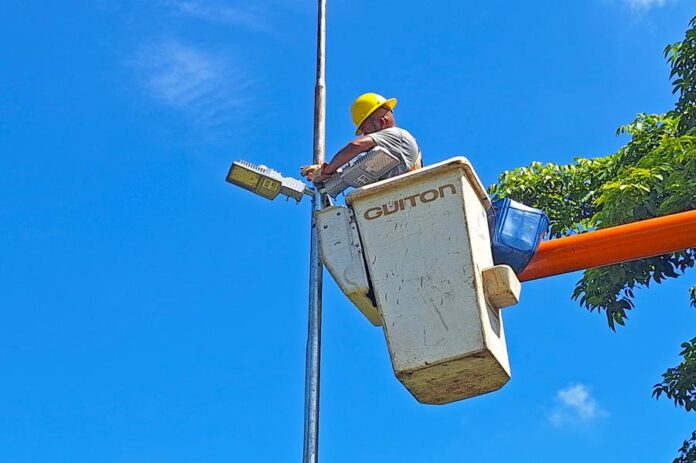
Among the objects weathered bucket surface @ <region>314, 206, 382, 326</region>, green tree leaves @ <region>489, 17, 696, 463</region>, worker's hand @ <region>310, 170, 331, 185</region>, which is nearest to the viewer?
weathered bucket surface @ <region>314, 206, 382, 326</region>

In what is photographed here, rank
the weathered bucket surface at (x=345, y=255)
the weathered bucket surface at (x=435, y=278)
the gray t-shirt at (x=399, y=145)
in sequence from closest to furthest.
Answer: the weathered bucket surface at (x=435, y=278)
the weathered bucket surface at (x=345, y=255)
the gray t-shirt at (x=399, y=145)

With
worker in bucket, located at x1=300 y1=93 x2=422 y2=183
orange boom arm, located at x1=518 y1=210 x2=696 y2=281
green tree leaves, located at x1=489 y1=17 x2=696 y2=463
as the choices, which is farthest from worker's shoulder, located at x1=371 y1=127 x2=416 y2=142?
green tree leaves, located at x1=489 y1=17 x2=696 y2=463

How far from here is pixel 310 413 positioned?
13.7 feet

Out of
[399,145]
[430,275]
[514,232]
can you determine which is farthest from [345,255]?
[399,145]

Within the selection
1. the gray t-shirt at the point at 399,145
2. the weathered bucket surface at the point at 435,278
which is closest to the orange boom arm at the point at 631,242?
the weathered bucket surface at the point at 435,278

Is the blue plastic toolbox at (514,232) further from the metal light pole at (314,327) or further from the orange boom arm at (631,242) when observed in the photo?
the metal light pole at (314,327)

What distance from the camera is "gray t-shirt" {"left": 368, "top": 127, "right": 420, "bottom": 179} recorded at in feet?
15.1

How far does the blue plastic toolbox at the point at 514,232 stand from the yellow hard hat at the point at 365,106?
35.2 inches

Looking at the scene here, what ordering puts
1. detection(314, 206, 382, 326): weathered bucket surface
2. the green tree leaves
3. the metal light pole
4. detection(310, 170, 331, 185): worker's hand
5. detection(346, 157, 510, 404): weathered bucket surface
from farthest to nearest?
the green tree leaves, detection(310, 170, 331, 185): worker's hand, the metal light pole, detection(314, 206, 382, 326): weathered bucket surface, detection(346, 157, 510, 404): weathered bucket surface

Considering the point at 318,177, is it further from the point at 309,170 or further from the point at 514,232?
the point at 514,232

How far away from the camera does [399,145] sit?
4656 millimetres

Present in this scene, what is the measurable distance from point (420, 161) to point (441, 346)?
1363 mm

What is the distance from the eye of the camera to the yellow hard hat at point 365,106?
16.4ft

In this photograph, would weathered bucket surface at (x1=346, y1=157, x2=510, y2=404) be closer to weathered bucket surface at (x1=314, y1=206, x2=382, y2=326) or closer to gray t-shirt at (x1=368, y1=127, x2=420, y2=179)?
weathered bucket surface at (x1=314, y1=206, x2=382, y2=326)
